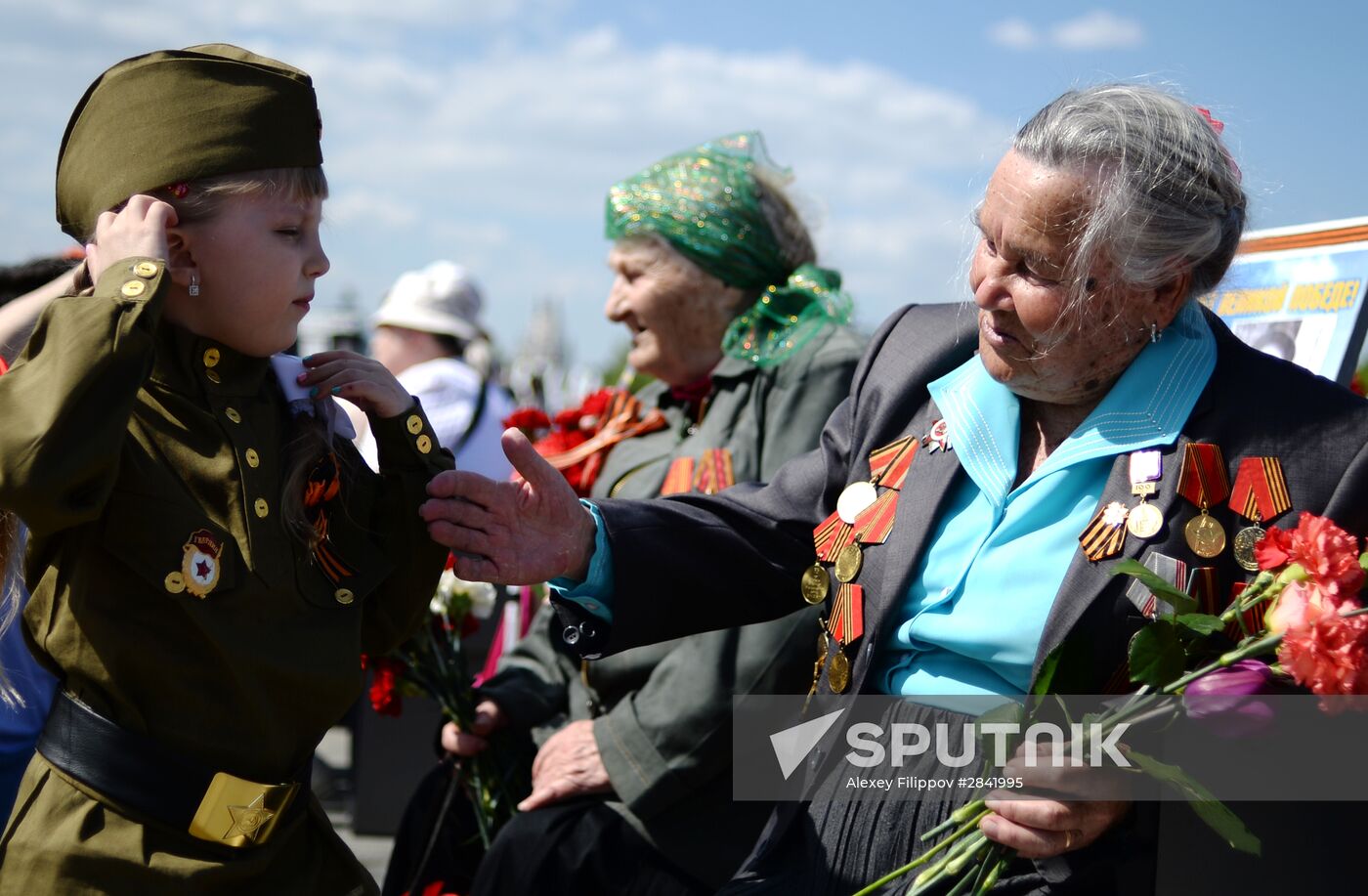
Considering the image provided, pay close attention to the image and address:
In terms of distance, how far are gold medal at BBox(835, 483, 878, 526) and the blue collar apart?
0.17 metres

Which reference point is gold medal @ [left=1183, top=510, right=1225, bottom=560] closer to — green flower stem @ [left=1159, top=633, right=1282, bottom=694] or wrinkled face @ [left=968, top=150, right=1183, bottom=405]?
green flower stem @ [left=1159, top=633, right=1282, bottom=694]

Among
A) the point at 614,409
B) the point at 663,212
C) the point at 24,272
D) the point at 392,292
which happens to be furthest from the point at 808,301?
the point at 392,292

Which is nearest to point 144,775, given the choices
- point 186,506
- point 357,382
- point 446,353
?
point 186,506

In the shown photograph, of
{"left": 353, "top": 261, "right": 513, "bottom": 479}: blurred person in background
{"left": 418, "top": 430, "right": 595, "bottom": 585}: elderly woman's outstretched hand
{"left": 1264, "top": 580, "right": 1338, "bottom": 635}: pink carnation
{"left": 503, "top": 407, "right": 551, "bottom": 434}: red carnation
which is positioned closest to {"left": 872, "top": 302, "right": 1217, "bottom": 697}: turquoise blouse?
{"left": 1264, "top": 580, "right": 1338, "bottom": 635}: pink carnation

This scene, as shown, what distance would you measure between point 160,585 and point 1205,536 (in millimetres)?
1461

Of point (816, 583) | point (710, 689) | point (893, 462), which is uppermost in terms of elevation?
point (893, 462)

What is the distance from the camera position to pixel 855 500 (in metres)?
2.25

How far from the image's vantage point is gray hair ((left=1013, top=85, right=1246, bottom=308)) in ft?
6.48

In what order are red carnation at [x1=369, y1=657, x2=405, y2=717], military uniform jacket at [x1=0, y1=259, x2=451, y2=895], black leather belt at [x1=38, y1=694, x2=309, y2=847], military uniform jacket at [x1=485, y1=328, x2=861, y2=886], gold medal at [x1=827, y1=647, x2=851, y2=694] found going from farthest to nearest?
red carnation at [x1=369, y1=657, x2=405, y2=717], military uniform jacket at [x1=485, y1=328, x2=861, y2=886], gold medal at [x1=827, y1=647, x2=851, y2=694], black leather belt at [x1=38, y1=694, x2=309, y2=847], military uniform jacket at [x1=0, y1=259, x2=451, y2=895]

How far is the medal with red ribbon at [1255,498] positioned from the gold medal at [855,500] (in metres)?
0.58

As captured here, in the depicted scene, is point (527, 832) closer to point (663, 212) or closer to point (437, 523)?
point (437, 523)

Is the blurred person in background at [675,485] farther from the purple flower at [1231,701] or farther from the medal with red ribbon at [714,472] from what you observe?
the purple flower at [1231,701]

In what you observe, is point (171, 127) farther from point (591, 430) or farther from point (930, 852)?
point (591, 430)

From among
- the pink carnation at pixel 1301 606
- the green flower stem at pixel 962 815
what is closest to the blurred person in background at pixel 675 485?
the green flower stem at pixel 962 815
